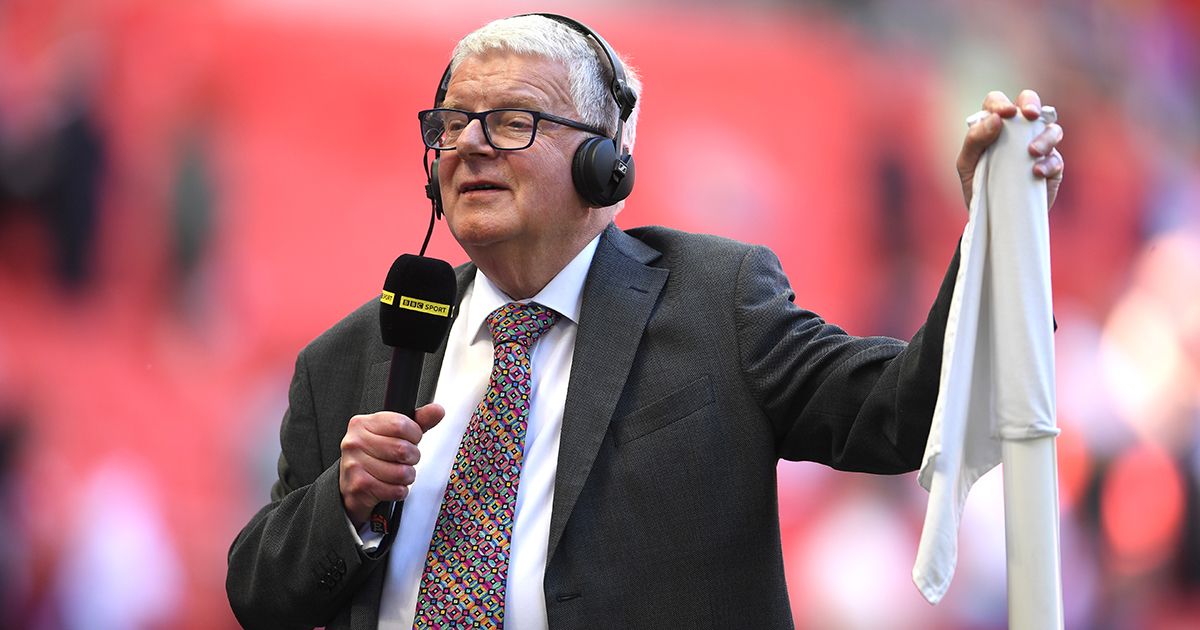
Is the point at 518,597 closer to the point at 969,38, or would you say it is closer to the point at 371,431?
the point at 371,431

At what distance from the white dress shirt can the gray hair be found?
230mm

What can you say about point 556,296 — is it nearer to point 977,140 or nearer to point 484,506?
point 484,506

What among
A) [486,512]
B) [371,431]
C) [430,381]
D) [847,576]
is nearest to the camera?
[371,431]

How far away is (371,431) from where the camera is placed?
165 cm

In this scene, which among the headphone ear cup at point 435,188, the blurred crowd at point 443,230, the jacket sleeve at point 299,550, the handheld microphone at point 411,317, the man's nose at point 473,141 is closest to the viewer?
the handheld microphone at point 411,317

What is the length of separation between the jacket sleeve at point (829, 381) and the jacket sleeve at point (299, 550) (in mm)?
661

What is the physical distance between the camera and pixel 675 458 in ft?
5.87

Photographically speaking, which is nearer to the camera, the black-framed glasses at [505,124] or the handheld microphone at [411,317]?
the handheld microphone at [411,317]

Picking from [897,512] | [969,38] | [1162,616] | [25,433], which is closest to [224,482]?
[25,433]

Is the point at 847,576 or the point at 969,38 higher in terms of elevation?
the point at 969,38

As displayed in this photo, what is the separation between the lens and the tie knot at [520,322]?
1.95 m

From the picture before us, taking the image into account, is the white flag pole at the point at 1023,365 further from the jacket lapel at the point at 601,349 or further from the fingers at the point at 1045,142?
the jacket lapel at the point at 601,349

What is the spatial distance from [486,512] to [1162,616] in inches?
109

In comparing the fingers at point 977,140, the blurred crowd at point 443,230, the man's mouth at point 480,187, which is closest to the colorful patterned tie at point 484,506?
the man's mouth at point 480,187
